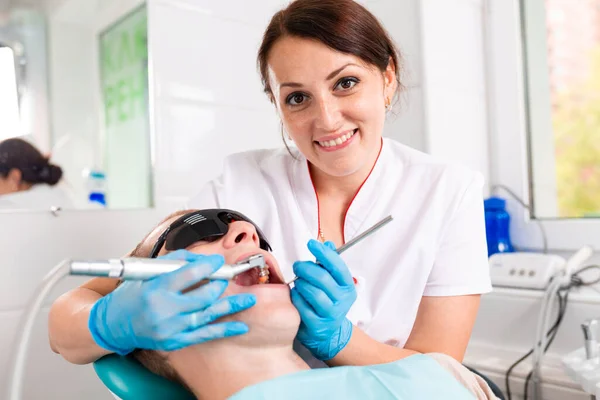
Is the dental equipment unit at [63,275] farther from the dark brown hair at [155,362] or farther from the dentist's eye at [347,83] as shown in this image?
the dentist's eye at [347,83]

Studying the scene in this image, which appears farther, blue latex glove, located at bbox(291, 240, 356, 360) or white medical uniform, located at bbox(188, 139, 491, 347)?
white medical uniform, located at bbox(188, 139, 491, 347)

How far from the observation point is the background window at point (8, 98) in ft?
5.30

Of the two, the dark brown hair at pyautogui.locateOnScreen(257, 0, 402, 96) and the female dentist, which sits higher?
the dark brown hair at pyautogui.locateOnScreen(257, 0, 402, 96)

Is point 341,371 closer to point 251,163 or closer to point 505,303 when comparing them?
point 251,163

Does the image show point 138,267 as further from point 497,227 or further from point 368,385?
point 497,227

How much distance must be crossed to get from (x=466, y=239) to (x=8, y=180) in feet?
4.23

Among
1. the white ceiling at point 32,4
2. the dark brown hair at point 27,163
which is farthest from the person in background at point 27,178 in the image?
the white ceiling at point 32,4

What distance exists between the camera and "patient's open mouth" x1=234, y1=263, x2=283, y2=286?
41.5 inches

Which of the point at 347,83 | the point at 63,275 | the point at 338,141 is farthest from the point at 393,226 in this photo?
the point at 63,275

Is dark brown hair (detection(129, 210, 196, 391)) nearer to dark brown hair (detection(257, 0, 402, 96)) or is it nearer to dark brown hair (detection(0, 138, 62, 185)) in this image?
dark brown hair (detection(257, 0, 402, 96))

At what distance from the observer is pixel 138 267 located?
827mm

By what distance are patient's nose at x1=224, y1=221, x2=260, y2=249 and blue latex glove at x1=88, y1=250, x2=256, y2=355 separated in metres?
0.14

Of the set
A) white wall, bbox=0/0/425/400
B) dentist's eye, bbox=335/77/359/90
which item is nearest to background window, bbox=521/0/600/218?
white wall, bbox=0/0/425/400

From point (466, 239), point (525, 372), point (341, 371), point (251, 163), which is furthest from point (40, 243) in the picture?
point (525, 372)
